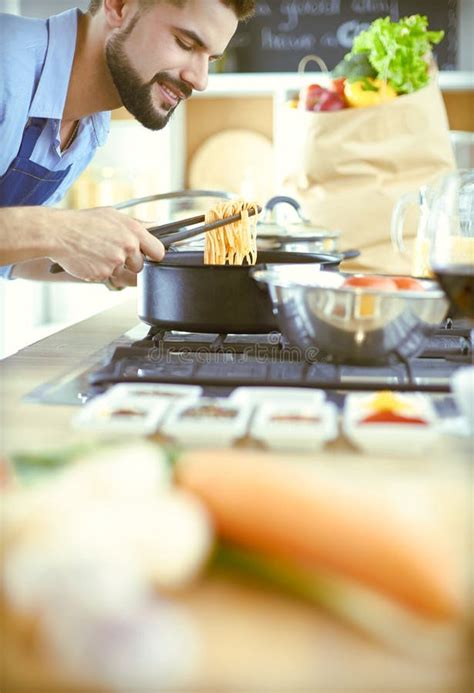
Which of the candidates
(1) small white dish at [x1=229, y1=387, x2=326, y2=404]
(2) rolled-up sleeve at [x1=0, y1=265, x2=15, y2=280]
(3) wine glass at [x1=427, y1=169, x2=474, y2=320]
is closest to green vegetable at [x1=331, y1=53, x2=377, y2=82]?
(2) rolled-up sleeve at [x1=0, y1=265, x2=15, y2=280]

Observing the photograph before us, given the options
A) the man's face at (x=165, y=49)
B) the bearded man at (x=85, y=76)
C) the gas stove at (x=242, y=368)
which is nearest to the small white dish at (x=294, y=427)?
the gas stove at (x=242, y=368)

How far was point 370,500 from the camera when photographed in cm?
50

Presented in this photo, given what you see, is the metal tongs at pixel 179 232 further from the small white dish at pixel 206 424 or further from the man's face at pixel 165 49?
the man's face at pixel 165 49

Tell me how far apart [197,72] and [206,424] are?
1.59 meters

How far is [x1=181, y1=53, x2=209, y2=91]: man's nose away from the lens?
222cm

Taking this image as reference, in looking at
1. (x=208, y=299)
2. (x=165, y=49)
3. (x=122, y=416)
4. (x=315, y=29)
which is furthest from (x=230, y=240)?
(x=315, y=29)

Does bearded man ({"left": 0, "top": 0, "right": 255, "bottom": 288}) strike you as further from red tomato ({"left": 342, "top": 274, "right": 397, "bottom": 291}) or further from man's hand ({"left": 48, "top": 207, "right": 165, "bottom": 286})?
red tomato ({"left": 342, "top": 274, "right": 397, "bottom": 291})

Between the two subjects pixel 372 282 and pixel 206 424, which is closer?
pixel 206 424

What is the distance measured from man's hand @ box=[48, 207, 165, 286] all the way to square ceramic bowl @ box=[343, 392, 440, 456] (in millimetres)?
499

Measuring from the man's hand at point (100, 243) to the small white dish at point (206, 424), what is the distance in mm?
469

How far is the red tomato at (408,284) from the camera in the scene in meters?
1.08

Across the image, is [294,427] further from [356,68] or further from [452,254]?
[356,68]

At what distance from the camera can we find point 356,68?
7.74ft

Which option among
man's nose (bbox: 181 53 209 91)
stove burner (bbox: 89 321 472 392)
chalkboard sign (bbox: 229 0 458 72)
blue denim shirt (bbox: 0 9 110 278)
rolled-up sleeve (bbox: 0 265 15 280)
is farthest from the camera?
chalkboard sign (bbox: 229 0 458 72)
